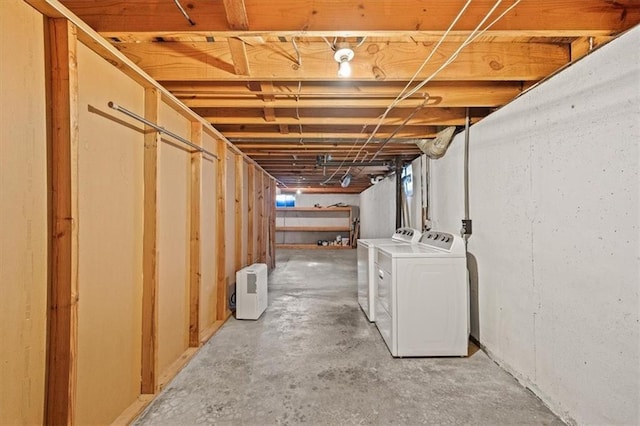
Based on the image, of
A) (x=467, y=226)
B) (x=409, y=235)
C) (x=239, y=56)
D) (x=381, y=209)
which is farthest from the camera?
(x=381, y=209)

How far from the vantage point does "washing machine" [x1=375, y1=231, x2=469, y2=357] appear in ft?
7.27

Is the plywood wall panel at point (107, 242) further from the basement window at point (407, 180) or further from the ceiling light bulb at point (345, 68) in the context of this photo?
the basement window at point (407, 180)

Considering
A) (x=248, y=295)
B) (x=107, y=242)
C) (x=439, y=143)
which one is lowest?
(x=248, y=295)

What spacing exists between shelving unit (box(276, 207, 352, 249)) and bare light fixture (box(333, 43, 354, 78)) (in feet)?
26.5

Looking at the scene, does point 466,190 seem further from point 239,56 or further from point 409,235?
point 239,56

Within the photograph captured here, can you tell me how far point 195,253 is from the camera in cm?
235

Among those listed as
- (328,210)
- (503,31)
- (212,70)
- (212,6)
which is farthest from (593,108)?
(328,210)

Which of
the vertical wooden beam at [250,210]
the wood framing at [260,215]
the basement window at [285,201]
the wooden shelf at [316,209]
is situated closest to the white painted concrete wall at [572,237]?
the vertical wooden beam at [250,210]

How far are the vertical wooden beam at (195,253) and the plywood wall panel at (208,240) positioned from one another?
0.10 metres

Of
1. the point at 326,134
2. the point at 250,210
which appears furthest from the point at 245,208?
the point at 326,134

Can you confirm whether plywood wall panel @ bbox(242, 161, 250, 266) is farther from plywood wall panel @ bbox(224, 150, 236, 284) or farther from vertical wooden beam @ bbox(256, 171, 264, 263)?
vertical wooden beam @ bbox(256, 171, 264, 263)

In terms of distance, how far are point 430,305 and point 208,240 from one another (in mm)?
1992

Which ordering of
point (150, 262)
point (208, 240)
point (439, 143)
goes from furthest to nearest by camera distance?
point (439, 143) → point (208, 240) → point (150, 262)

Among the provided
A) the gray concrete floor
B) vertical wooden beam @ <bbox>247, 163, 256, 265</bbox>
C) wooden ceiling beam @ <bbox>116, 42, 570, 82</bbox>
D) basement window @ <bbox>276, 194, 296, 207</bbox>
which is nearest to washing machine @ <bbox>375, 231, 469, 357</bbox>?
the gray concrete floor
